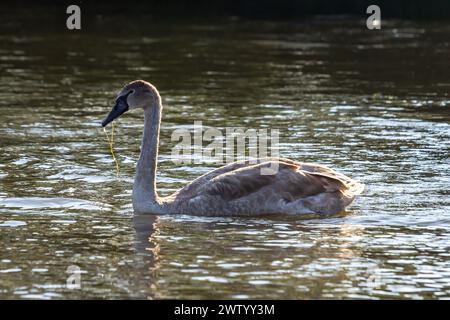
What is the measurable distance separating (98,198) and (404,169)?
4.56 meters

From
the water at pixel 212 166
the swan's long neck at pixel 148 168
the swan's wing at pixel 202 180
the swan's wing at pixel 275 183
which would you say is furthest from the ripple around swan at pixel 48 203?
the swan's wing at pixel 275 183

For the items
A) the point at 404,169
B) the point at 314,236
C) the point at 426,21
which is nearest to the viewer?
the point at 314,236

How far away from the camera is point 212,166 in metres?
17.8

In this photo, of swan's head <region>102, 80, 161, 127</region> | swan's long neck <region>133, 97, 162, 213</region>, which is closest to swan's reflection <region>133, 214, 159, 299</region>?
swan's long neck <region>133, 97, 162, 213</region>

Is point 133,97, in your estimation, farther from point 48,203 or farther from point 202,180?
point 48,203

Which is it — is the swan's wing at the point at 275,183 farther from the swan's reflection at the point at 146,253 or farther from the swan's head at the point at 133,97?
the swan's head at the point at 133,97

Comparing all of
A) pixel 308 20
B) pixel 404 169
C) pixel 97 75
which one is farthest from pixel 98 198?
pixel 308 20

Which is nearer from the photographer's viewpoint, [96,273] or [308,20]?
[96,273]

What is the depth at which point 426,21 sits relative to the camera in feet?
123

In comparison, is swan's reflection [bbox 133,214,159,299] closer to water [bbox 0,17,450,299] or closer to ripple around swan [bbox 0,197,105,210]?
water [bbox 0,17,450,299]

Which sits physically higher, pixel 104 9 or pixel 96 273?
pixel 104 9

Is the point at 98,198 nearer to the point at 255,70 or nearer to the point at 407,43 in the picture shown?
the point at 255,70

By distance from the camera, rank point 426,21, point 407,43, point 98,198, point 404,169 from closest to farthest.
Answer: point 98,198, point 404,169, point 407,43, point 426,21

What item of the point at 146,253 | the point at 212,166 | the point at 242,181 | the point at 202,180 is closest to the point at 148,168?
the point at 202,180
